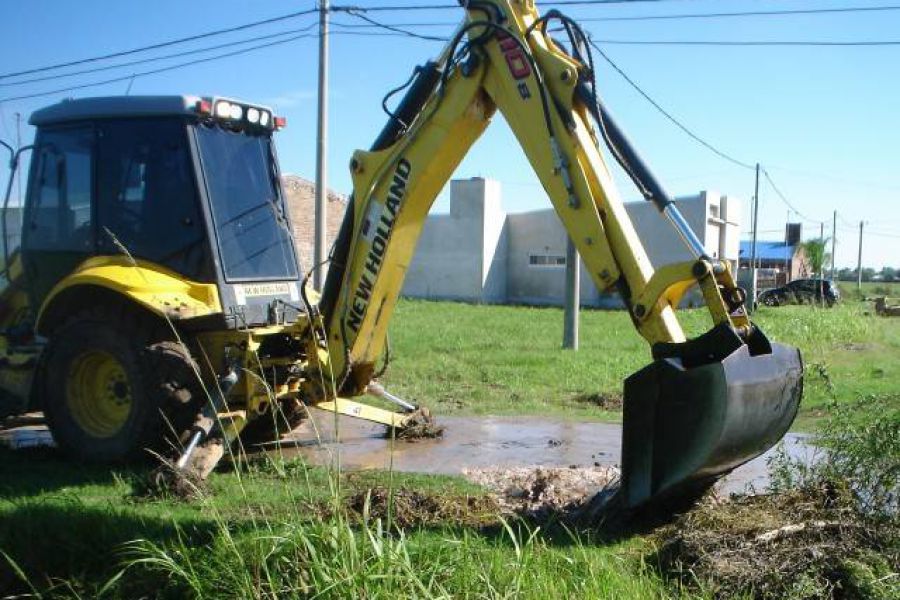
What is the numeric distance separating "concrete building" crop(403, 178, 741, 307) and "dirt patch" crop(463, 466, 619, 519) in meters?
27.6

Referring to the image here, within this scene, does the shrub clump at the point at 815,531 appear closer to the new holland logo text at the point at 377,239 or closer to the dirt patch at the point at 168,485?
the new holland logo text at the point at 377,239

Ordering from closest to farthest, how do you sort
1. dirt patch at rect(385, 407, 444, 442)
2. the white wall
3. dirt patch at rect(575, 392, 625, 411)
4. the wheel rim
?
the wheel rim → dirt patch at rect(385, 407, 444, 442) → dirt patch at rect(575, 392, 625, 411) → the white wall

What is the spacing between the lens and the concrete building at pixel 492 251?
36.2 metres

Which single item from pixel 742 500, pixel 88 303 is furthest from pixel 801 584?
pixel 88 303

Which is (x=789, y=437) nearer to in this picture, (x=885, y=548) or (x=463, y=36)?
(x=885, y=548)

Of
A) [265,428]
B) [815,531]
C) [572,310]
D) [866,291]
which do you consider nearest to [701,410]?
[815,531]

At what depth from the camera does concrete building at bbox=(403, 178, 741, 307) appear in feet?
119

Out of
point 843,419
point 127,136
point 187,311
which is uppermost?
point 127,136

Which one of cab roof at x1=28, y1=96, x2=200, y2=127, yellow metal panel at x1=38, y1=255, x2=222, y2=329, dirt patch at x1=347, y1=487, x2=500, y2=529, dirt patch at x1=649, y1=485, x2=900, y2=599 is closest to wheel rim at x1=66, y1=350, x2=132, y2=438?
yellow metal panel at x1=38, y1=255, x2=222, y2=329

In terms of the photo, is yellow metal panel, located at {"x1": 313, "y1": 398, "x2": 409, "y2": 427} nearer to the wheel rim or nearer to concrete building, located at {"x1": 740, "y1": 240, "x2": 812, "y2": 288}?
the wheel rim

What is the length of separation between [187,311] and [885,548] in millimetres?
5135

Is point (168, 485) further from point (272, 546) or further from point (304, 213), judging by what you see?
point (304, 213)

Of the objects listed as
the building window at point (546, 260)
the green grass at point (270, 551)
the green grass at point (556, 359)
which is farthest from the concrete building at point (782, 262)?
the green grass at point (270, 551)

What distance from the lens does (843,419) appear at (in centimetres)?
631
